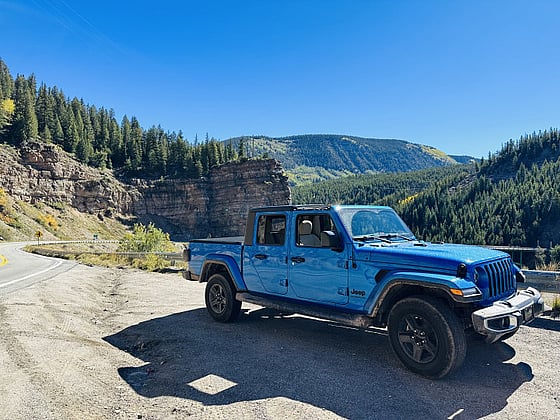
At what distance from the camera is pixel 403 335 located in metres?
5.03

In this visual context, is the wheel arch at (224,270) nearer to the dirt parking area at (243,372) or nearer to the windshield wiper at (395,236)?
the dirt parking area at (243,372)

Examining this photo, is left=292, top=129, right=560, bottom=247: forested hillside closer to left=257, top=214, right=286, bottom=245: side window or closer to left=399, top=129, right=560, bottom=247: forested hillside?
left=399, top=129, right=560, bottom=247: forested hillside

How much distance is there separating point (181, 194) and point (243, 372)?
8336 centimetres

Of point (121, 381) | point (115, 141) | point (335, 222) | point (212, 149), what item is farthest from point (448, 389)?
point (115, 141)

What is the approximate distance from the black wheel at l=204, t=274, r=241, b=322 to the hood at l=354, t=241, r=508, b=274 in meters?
3.07

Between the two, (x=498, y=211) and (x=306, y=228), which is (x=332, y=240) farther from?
(x=498, y=211)

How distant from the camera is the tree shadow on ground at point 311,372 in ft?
13.9

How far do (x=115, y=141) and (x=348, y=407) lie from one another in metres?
102

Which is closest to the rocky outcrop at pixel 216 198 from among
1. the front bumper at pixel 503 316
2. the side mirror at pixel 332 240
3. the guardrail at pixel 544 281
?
the guardrail at pixel 544 281

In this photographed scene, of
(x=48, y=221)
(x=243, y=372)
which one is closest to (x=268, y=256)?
(x=243, y=372)

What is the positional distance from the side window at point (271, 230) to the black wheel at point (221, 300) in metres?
1.28

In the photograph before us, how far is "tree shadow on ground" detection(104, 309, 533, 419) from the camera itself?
4.23 meters

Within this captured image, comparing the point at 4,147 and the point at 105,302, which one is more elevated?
the point at 4,147

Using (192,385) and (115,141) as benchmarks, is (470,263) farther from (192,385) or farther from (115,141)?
(115,141)
